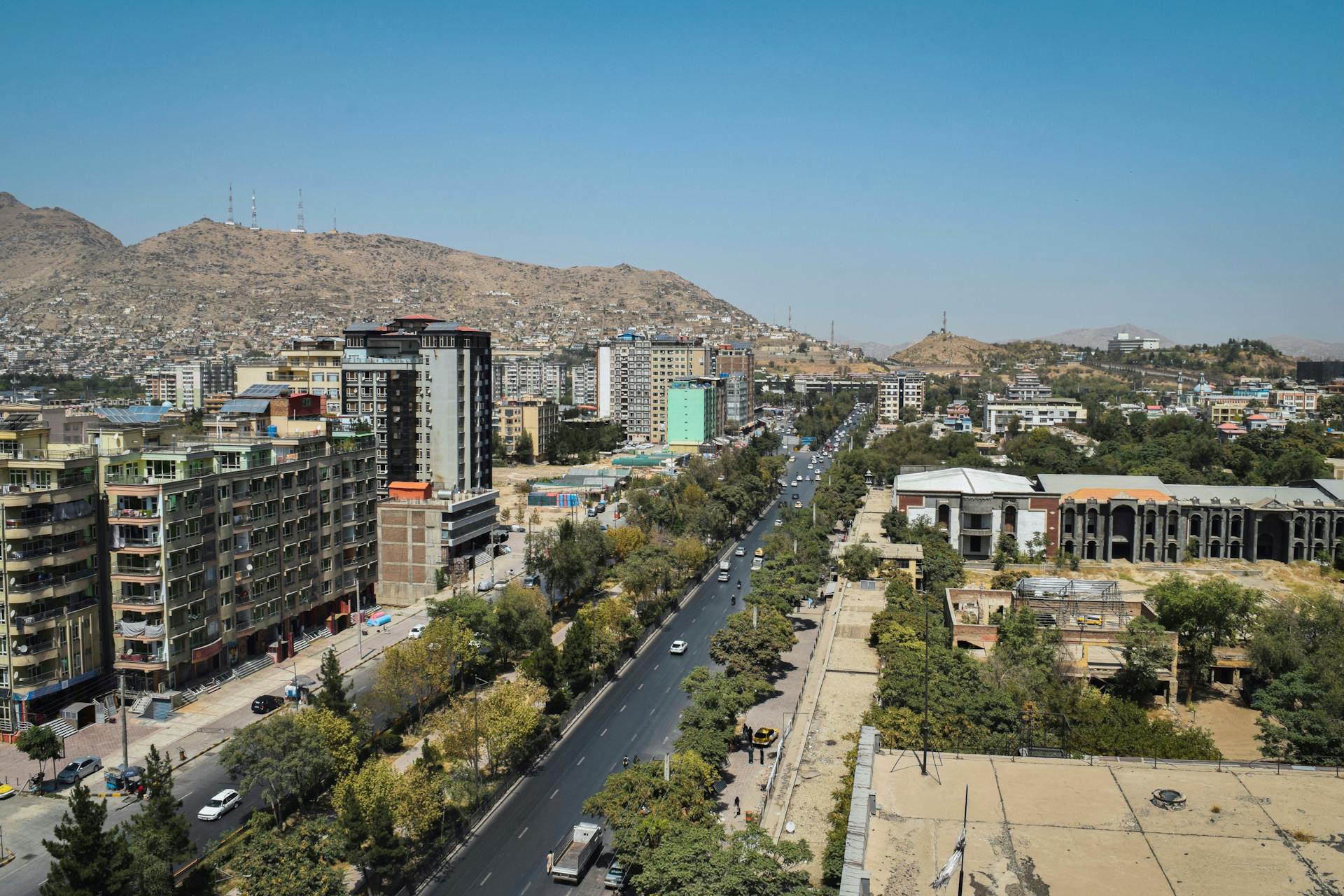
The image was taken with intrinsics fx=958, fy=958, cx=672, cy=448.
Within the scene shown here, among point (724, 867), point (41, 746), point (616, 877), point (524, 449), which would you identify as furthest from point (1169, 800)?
point (524, 449)

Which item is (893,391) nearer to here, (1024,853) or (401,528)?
(401,528)

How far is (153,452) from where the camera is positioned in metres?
39.4

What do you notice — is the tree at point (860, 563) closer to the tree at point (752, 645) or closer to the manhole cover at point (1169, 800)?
the tree at point (752, 645)

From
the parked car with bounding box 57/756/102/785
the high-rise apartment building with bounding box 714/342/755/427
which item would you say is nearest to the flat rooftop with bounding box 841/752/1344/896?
the parked car with bounding box 57/756/102/785

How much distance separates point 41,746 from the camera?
31641mm

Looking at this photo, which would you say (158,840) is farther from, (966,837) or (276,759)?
(966,837)

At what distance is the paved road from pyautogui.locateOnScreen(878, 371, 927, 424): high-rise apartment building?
11663cm

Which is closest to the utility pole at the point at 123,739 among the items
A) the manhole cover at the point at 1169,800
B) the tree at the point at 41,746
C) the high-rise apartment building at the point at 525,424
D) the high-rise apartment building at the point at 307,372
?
the tree at the point at 41,746

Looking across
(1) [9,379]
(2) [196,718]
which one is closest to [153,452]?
(2) [196,718]

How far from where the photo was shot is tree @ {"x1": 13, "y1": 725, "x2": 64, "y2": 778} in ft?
104

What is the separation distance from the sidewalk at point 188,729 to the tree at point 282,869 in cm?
1168

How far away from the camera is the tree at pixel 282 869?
22.4 meters

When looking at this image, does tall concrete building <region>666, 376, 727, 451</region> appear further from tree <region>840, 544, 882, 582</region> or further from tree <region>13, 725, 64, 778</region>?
tree <region>13, 725, 64, 778</region>

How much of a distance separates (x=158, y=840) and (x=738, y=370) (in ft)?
449
